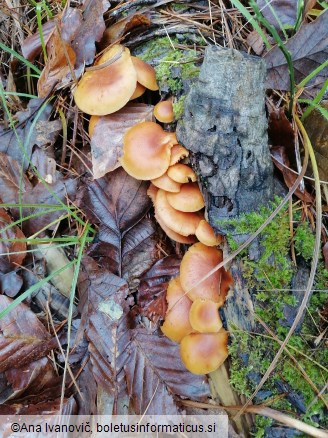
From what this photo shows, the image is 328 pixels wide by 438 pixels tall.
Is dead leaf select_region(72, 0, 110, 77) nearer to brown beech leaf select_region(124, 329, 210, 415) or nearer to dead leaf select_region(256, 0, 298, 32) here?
dead leaf select_region(256, 0, 298, 32)

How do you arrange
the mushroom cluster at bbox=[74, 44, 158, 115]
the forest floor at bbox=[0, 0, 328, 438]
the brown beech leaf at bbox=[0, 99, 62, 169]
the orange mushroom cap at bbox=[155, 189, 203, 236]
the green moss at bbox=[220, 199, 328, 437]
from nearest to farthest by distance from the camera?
the green moss at bbox=[220, 199, 328, 437], the forest floor at bbox=[0, 0, 328, 438], the orange mushroom cap at bbox=[155, 189, 203, 236], the mushroom cluster at bbox=[74, 44, 158, 115], the brown beech leaf at bbox=[0, 99, 62, 169]

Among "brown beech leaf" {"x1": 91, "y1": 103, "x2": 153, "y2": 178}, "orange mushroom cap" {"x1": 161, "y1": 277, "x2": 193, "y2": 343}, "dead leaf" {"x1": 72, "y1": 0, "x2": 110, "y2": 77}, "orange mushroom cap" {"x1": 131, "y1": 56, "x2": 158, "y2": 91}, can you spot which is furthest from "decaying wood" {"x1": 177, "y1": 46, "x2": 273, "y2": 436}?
"dead leaf" {"x1": 72, "y1": 0, "x2": 110, "y2": 77}

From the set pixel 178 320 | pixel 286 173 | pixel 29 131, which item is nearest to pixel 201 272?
pixel 178 320

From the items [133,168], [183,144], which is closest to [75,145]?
[133,168]

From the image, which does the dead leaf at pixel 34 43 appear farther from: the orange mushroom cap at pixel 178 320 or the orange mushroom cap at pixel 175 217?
the orange mushroom cap at pixel 178 320

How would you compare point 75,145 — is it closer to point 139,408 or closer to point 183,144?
point 183,144

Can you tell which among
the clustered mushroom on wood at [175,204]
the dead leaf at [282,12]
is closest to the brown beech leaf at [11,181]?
the clustered mushroom on wood at [175,204]

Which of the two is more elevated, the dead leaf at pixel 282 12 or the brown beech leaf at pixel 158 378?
the dead leaf at pixel 282 12
